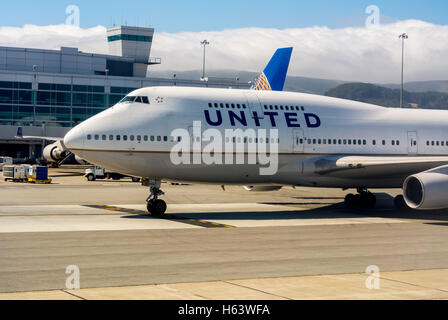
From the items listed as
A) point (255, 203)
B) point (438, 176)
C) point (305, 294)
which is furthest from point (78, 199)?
point (305, 294)

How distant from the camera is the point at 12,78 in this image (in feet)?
338

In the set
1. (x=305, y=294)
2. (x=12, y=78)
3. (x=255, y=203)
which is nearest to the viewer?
(x=305, y=294)

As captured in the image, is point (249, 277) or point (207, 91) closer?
point (249, 277)

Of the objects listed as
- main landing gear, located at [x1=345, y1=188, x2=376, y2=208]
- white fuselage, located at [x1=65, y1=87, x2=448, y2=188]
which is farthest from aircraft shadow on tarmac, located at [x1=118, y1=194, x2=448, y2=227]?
white fuselage, located at [x1=65, y1=87, x2=448, y2=188]

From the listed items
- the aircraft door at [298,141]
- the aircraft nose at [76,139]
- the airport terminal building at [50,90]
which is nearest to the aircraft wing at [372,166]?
the aircraft door at [298,141]

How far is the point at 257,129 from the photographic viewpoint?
2873 cm

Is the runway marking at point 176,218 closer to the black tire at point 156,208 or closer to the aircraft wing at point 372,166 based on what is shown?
the black tire at point 156,208

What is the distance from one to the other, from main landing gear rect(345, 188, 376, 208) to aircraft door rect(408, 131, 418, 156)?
3303 millimetres

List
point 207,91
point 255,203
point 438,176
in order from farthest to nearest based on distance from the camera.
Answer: point 255,203 < point 207,91 < point 438,176

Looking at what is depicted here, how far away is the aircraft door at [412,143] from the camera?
3234cm

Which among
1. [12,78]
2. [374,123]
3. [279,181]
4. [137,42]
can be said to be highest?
[137,42]

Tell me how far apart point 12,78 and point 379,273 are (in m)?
97.1

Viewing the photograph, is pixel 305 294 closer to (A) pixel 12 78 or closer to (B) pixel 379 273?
(B) pixel 379 273

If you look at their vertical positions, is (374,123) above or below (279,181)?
above
